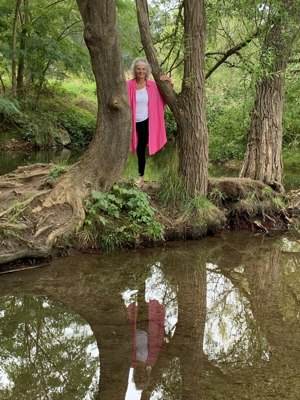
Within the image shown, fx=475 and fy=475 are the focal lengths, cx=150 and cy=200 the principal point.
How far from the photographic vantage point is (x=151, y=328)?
14.0ft

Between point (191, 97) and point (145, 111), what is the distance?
74 centimetres

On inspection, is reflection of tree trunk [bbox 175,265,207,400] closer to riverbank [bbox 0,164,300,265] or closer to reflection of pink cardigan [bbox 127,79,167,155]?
riverbank [bbox 0,164,300,265]

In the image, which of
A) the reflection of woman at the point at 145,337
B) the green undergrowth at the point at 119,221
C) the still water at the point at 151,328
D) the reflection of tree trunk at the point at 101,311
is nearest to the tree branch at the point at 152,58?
the green undergrowth at the point at 119,221

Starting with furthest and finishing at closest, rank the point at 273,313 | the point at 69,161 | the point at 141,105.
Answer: the point at 69,161, the point at 141,105, the point at 273,313

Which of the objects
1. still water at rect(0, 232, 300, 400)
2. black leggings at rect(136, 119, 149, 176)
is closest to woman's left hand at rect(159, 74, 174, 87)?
black leggings at rect(136, 119, 149, 176)

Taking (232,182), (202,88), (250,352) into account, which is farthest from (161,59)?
(250,352)

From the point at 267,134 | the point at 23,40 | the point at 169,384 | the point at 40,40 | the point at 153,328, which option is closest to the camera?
the point at 169,384

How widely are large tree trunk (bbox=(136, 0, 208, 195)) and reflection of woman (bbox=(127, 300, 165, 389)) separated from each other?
3021 mm

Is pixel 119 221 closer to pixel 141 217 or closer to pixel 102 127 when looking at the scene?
pixel 141 217

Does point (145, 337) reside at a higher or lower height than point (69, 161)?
lower

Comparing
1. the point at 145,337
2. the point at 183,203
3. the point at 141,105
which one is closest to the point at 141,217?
the point at 183,203

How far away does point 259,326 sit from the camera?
174 inches

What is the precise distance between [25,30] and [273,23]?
12.7 meters

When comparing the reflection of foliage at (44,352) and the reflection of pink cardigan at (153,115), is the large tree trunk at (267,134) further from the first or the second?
the reflection of foliage at (44,352)
